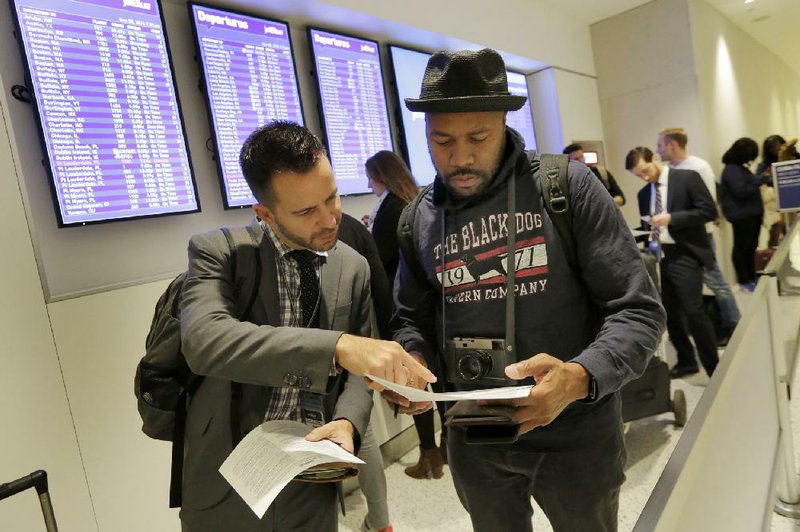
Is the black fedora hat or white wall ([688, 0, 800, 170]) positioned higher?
white wall ([688, 0, 800, 170])

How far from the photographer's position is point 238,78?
284 cm

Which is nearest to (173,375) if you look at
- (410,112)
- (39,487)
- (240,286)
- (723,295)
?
(240,286)

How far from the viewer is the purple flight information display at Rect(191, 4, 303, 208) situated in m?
2.73

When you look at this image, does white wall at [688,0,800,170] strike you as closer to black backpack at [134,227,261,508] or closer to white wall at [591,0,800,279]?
white wall at [591,0,800,279]

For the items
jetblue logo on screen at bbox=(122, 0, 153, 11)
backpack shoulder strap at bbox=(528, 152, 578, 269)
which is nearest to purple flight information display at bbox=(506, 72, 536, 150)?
jetblue logo on screen at bbox=(122, 0, 153, 11)

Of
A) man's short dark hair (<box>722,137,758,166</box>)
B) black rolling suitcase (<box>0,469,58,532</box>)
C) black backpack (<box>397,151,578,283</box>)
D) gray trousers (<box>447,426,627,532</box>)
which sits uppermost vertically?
man's short dark hair (<box>722,137,758,166</box>)

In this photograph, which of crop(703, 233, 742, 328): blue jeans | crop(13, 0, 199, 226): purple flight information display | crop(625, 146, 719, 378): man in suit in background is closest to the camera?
crop(13, 0, 199, 226): purple flight information display

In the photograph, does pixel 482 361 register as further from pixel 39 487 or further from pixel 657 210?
pixel 657 210

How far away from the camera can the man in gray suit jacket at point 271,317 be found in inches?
45.1

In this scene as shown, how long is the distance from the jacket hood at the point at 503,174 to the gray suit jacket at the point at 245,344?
286mm

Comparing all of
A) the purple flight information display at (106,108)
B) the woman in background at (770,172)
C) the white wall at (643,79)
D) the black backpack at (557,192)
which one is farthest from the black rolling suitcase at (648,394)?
the woman in background at (770,172)

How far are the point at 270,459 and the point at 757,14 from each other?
9.75 meters

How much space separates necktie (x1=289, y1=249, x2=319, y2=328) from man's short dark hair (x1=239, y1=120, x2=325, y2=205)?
0.16m

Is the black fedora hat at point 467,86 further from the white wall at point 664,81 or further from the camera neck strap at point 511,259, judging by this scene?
the white wall at point 664,81
